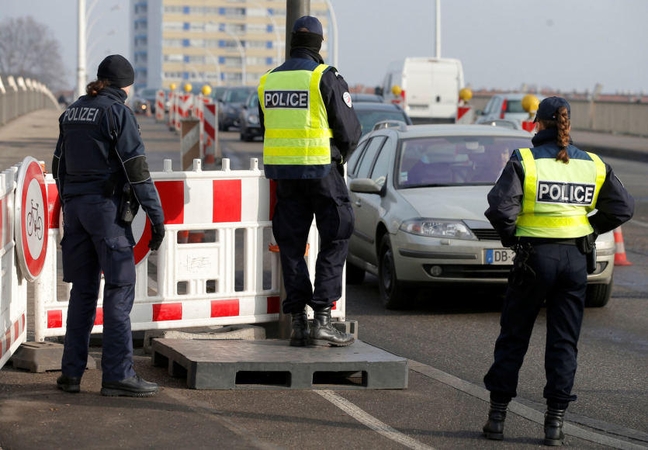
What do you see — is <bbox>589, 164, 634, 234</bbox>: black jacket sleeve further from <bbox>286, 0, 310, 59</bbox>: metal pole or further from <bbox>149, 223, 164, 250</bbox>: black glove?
<bbox>286, 0, 310, 59</bbox>: metal pole

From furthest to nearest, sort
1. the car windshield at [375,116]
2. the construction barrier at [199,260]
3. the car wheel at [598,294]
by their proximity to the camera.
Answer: the car windshield at [375,116]
the car wheel at [598,294]
the construction barrier at [199,260]

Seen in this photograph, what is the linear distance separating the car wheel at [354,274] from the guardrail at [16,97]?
2930 cm

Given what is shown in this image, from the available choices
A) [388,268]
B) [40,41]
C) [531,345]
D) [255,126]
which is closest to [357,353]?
[531,345]

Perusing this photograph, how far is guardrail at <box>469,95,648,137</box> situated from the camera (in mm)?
44844

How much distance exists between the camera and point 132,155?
676 centimetres

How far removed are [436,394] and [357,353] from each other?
1.77ft

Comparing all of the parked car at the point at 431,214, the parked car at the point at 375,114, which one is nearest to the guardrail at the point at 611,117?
the parked car at the point at 375,114

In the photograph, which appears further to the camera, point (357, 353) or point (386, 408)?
point (357, 353)

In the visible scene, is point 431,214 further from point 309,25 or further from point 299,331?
point 309,25

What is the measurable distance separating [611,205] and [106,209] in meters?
2.57

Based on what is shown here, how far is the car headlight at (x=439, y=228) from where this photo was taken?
10344 millimetres

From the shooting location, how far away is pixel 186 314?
27.5 ft

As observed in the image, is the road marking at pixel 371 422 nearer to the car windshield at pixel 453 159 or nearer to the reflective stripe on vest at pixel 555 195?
the reflective stripe on vest at pixel 555 195

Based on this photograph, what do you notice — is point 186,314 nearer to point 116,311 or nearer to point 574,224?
point 116,311
